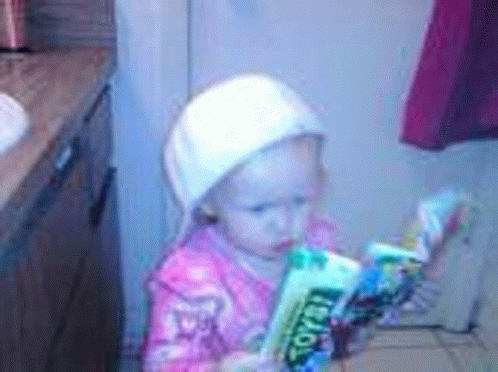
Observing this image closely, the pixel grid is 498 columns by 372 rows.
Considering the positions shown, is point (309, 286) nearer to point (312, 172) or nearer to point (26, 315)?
point (312, 172)

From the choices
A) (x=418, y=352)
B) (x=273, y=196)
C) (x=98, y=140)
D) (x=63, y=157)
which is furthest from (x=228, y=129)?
(x=418, y=352)

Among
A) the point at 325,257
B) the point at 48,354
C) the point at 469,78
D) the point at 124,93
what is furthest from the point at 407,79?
the point at 48,354

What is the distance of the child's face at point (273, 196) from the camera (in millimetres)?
733

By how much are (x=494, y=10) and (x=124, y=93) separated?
745 mm

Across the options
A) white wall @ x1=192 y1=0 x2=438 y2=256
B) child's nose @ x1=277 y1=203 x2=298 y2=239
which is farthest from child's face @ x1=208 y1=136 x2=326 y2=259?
white wall @ x1=192 y1=0 x2=438 y2=256

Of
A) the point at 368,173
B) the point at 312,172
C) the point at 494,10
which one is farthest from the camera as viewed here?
the point at 368,173

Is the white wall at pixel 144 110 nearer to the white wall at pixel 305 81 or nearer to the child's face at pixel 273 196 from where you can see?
the white wall at pixel 305 81

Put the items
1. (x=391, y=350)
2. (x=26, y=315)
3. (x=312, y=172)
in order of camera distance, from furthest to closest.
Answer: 1. (x=391, y=350)
2. (x=312, y=172)
3. (x=26, y=315)

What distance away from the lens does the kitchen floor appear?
5.04 ft

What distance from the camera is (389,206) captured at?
152 centimetres

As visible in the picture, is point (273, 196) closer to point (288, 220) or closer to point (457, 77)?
point (288, 220)

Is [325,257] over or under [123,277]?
over

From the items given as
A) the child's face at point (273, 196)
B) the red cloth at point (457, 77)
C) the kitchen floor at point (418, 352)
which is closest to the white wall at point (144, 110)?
the kitchen floor at point (418, 352)

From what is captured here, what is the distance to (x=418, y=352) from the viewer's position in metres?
1.59
